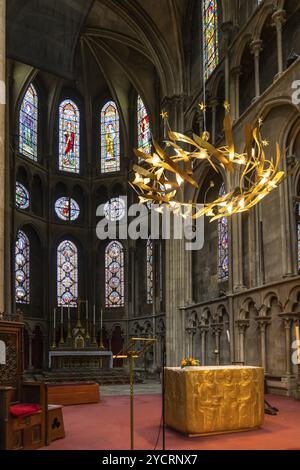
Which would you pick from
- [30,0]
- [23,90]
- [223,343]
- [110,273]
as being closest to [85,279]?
[110,273]

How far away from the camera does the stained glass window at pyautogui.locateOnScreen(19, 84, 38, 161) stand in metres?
29.9

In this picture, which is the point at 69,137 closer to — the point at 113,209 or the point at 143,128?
the point at 143,128

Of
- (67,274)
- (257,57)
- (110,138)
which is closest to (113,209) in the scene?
(110,138)

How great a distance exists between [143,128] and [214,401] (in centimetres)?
2415

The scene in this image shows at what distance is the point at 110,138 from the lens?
108ft

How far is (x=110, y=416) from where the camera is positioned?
10.9 meters

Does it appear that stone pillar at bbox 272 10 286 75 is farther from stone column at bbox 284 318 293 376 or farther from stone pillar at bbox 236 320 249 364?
stone pillar at bbox 236 320 249 364

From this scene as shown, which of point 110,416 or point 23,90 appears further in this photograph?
point 23,90

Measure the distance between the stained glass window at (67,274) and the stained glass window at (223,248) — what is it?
12.0 metres

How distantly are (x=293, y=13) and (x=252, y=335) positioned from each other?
952 centimetres

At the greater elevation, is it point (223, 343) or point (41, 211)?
point (41, 211)

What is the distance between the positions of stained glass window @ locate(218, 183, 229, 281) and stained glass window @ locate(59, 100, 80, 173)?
13.3 m

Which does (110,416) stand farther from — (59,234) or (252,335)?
(59,234)

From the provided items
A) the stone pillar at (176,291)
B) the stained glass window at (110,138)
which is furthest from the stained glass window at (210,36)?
the stained glass window at (110,138)
